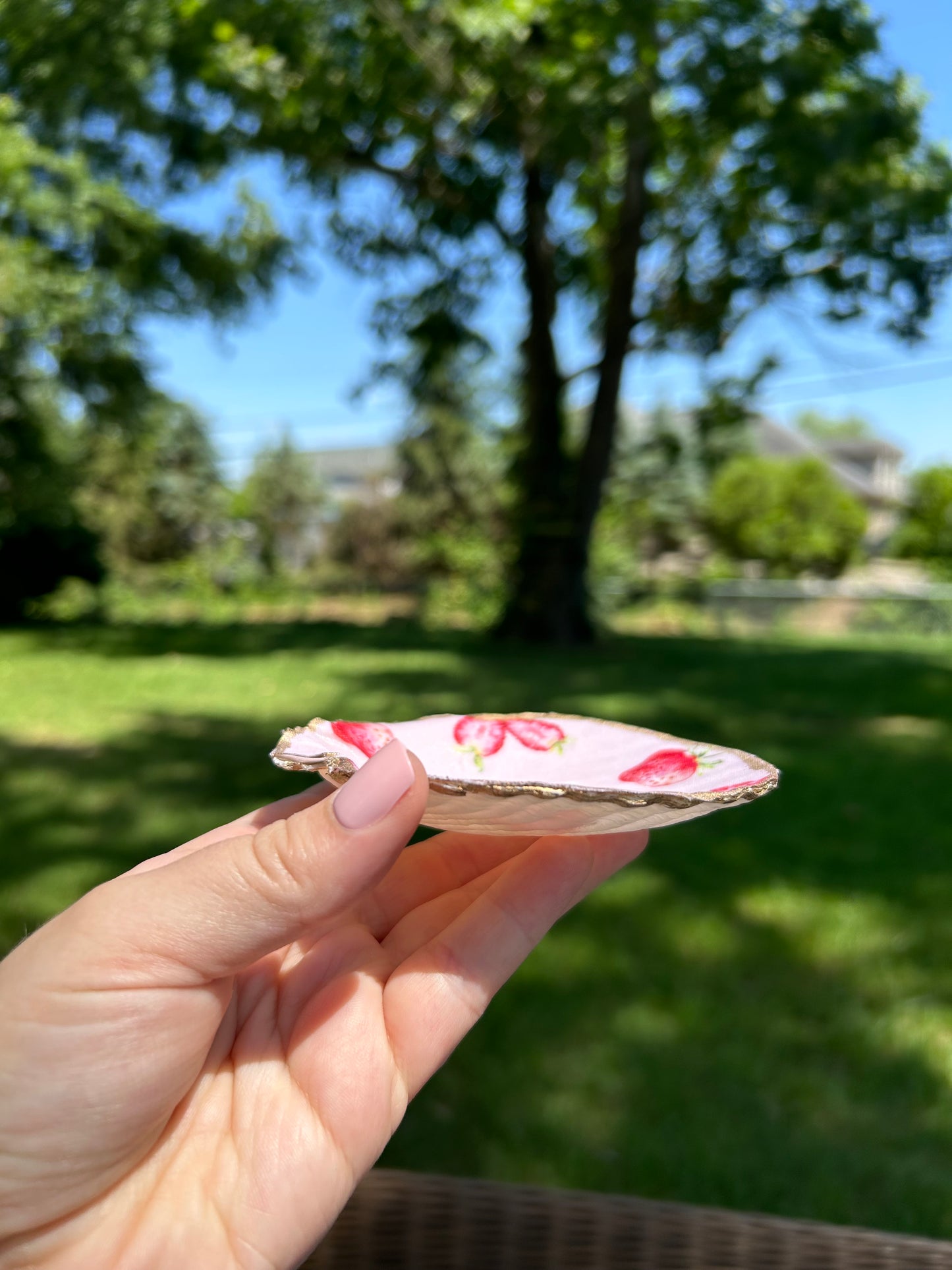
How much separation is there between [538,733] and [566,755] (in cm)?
8

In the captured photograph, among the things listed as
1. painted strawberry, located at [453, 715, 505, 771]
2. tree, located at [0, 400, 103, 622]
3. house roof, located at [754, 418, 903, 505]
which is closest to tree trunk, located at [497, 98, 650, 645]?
tree, located at [0, 400, 103, 622]

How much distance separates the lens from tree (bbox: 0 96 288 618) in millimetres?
9609

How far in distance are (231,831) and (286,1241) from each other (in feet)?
1.47

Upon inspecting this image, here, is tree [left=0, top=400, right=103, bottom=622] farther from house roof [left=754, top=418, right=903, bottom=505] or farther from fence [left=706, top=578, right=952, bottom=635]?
house roof [left=754, top=418, right=903, bottom=505]

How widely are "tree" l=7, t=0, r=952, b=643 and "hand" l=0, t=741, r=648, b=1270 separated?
624 cm

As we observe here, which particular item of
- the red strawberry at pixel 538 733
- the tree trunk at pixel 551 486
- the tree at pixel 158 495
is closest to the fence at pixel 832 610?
the tree trunk at pixel 551 486

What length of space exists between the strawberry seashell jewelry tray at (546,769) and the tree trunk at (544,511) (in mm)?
8572

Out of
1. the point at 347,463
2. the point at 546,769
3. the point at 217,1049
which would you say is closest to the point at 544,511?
the point at 546,769

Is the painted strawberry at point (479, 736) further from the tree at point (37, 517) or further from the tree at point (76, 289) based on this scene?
the tree at point (37, 517)

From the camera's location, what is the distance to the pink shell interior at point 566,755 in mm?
1116

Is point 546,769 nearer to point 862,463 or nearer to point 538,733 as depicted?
point 538,733

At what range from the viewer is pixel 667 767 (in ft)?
3.85

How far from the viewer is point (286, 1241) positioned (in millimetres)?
960

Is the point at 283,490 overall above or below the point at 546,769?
above
